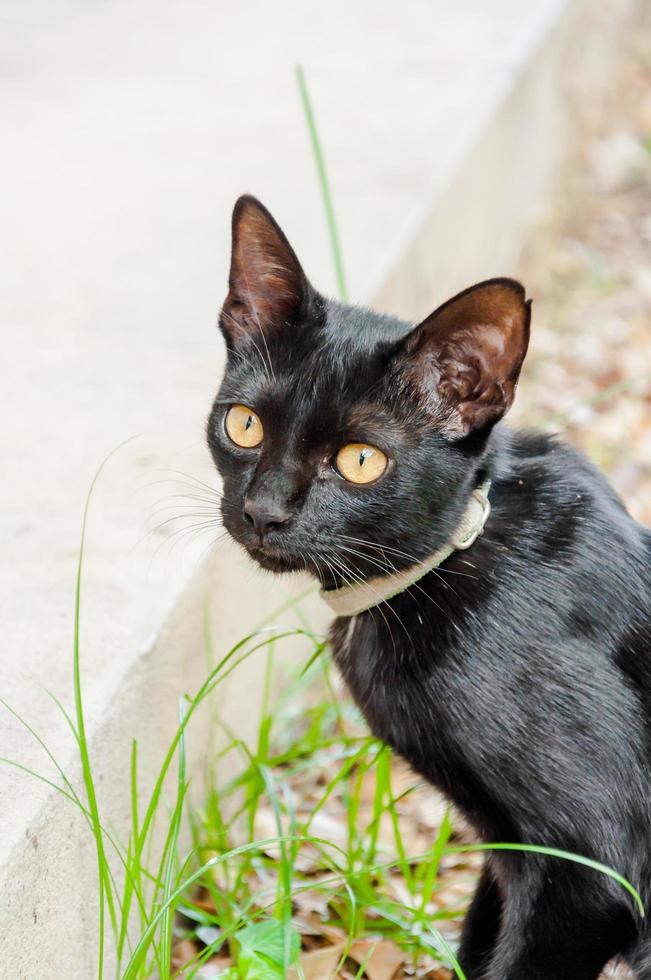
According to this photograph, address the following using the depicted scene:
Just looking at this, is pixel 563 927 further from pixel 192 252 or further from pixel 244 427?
pixel 192 252

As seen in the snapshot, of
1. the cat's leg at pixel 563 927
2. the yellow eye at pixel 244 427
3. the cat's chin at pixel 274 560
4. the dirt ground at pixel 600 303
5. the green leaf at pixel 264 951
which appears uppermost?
the dirt ground at pixel 600 303

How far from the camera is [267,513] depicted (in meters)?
1.48

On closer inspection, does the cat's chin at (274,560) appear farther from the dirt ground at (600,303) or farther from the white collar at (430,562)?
the dirt ground at (600,303)

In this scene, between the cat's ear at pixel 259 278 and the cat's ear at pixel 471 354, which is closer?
the cat's ear at pixel 471 354

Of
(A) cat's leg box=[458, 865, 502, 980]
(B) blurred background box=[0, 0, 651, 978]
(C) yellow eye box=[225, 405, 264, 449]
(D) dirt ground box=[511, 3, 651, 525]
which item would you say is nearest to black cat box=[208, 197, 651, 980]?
(C) yellow eye box=[225, 405, 264, 449]

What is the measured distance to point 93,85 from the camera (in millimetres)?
3682

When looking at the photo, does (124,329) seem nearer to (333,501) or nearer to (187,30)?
(333,501)

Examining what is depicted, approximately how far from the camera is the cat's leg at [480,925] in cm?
177

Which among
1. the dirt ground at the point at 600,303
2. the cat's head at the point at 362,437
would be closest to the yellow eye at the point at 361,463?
the cat's head at the point at 362,437

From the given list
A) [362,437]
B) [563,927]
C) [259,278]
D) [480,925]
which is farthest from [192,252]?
[563,927]

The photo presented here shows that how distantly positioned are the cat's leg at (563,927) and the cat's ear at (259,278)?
799 mm

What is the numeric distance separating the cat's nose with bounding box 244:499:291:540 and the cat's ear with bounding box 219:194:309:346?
293mm

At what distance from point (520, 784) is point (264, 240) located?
768 mm

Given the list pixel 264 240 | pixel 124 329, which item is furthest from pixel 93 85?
pixel 264 240
